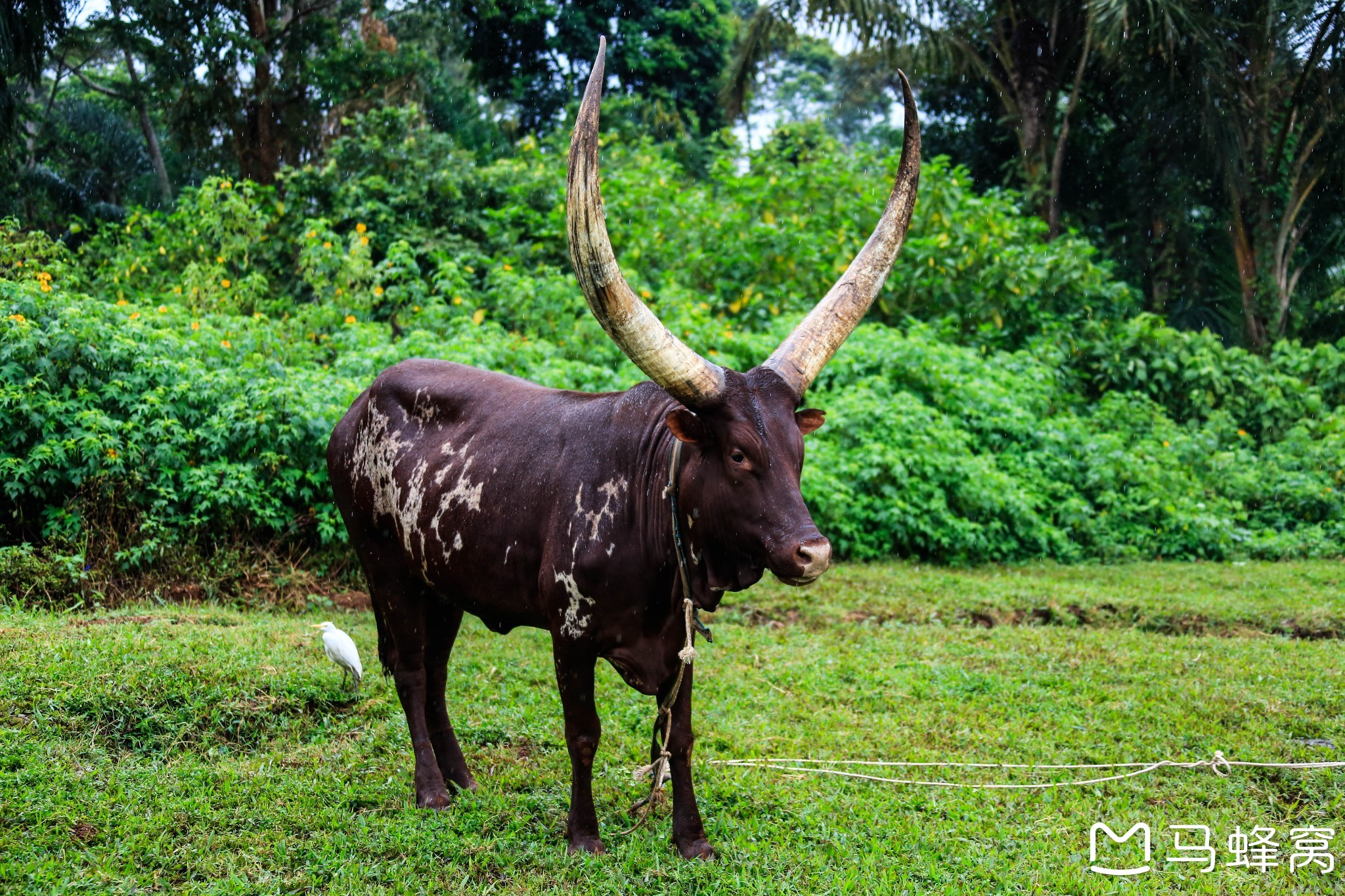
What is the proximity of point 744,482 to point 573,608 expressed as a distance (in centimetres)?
74

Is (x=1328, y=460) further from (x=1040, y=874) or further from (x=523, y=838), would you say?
(x=523, y=838)

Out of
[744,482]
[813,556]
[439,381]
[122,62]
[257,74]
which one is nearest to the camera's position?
[813,556]

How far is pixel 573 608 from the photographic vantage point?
3.46 meters

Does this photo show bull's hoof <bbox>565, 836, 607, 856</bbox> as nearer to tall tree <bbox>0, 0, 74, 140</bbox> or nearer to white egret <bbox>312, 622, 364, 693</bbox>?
white egret <bbox>312, 622, 364, 693</bbox>

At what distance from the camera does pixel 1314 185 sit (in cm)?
1464

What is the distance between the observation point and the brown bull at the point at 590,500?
3.19 metres

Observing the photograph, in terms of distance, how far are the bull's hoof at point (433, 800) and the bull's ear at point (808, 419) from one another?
201 centimetres

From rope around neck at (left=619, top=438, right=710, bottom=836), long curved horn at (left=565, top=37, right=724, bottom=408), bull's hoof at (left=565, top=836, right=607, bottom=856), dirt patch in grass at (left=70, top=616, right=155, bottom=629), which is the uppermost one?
long curved horn at (left=565, top=37, right=724, bottom=408)

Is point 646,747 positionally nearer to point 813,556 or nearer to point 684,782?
point 684,782

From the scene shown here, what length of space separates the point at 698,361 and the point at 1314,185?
1492 centimetres

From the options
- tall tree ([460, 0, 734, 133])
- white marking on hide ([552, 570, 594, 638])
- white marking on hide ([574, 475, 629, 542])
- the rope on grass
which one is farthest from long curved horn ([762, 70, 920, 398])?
tall tree ([460, 0, 734, 133])

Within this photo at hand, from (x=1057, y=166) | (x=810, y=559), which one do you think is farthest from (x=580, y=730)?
(x=1057, y=166)

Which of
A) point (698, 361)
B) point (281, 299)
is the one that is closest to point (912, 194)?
point (698, 361)

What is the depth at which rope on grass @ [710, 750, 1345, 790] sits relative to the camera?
4.33 metres
